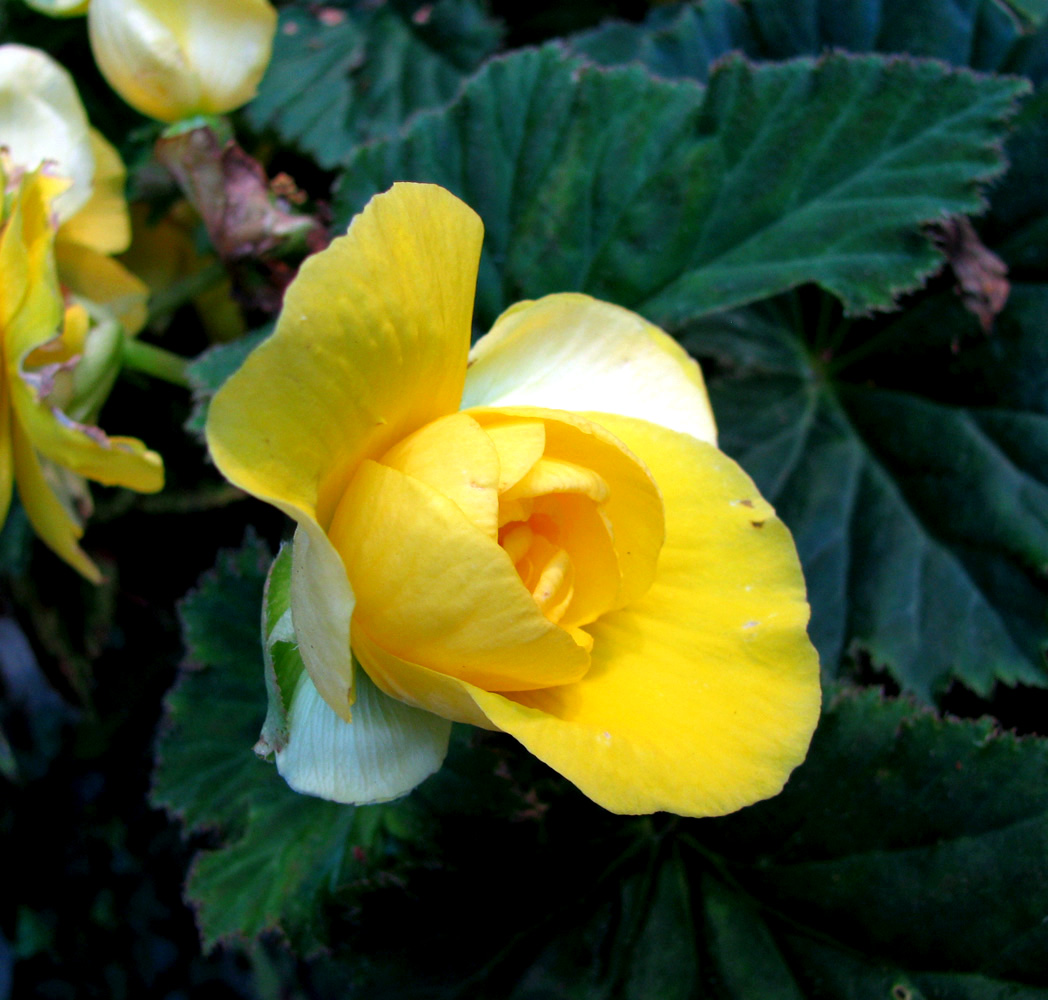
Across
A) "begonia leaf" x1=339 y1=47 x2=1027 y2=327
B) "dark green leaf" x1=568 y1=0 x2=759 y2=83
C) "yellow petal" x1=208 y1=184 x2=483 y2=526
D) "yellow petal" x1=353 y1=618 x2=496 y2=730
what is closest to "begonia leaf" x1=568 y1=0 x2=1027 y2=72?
"dark green leaf" x1=568 y1=0 x2=759 y2=83

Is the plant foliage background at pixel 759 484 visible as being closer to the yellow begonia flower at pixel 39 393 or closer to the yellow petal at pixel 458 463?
the yellow begonia flower at pixel 39 393

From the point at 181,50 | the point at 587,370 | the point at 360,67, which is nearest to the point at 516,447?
the point at 587,370

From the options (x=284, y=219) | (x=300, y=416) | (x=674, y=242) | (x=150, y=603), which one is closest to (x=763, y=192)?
(x=674, y=242)

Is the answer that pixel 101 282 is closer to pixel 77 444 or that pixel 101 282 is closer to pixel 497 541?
pixel 77 444

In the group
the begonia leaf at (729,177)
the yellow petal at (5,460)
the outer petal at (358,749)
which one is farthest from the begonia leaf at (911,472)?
the yellow petal at (5,460)

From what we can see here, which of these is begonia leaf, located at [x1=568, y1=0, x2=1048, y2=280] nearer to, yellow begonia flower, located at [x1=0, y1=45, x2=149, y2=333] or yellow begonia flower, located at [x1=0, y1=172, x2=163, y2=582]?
yellow begonia flower, located at [x1=0, y1=45, x2=149, y2=333]

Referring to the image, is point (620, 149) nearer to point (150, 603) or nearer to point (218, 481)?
point (218, 481)

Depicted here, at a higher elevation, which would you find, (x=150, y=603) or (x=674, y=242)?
(x=674, y=242)
